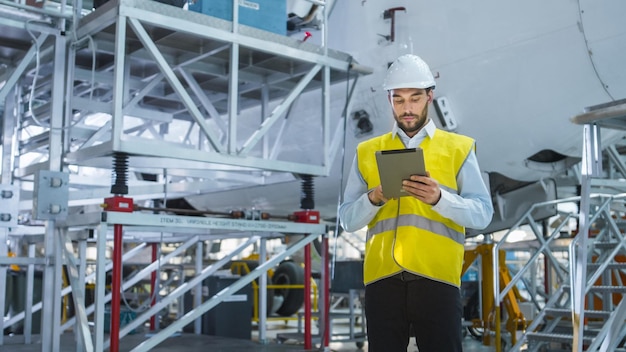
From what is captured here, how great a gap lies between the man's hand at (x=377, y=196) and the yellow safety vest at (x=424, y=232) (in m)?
0.14

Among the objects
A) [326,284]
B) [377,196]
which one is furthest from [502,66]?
[377,196]

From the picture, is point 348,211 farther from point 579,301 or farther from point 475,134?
point 475,134

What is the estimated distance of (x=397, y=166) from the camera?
2.91 meters

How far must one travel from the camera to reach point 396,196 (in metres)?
2.98

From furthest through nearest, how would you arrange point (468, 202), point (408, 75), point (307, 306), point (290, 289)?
point (290, 289) < point (307, 306) < point (408, 75) < point (468, 202)

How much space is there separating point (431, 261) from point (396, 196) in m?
0.34

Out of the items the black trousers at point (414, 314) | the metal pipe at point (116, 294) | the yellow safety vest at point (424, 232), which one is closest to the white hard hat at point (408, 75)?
the yellow safety vest at point (424, 232)

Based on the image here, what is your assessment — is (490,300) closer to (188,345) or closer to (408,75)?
(188,345)

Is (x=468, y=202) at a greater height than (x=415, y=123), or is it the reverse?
(x=415, y=123)

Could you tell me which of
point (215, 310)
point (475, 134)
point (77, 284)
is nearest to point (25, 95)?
point (215, 310)

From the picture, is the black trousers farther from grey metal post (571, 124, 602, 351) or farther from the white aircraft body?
the white aircraft body

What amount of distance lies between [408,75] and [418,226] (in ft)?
2.15

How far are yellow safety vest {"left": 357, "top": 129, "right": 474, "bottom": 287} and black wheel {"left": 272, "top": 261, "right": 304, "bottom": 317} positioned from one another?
11558mm

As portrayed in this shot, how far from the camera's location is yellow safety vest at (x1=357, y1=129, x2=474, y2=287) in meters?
3.10
